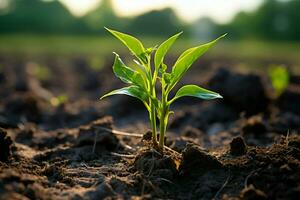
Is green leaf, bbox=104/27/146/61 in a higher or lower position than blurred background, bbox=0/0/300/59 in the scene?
lower

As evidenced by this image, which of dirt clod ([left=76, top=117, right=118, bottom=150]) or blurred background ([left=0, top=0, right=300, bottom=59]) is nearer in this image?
dirt clod ([left=76, top=117, right=118, bottom=150])

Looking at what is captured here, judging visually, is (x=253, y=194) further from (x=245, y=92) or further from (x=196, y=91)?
(x=245, y=92)

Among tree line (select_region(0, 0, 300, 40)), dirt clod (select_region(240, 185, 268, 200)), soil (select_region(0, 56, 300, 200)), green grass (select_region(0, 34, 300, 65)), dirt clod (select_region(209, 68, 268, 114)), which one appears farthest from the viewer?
tree line (select_region(0, 0, 300, 40))

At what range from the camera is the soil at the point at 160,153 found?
2109 millimetres

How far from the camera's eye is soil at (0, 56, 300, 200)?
6.92 ft

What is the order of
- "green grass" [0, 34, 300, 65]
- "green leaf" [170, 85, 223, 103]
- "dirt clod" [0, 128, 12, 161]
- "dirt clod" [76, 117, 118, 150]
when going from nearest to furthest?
"green leaf" [170, 85, 223, 103]
"dirt clod" [0, 128, 12, 161]
"dirt clod" [76, 117, 118, 150]
"green grass" [0, 34, 300, 65]

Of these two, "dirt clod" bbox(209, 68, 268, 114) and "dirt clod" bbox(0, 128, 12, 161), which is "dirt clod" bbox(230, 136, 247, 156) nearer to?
"dirt clod" bbox(0, 128, 12, 161)

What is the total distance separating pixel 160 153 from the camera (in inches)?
95.5

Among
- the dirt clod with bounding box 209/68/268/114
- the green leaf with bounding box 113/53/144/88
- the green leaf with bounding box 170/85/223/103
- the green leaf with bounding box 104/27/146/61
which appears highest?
the dirt clod with bounding box 209/68/268/114

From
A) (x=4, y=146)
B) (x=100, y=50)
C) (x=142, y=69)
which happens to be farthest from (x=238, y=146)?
(x=100, y=50)

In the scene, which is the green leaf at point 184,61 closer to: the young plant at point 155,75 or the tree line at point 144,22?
the young plant at point 155,75

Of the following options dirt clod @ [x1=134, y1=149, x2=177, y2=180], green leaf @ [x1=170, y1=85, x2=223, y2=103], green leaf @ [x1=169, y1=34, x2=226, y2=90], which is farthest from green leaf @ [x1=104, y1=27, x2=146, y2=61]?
dirt clod @ [x1=134, y1=149, x2=177, y2=180]

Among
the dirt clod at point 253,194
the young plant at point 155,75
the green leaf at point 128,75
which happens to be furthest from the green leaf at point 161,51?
the dirt clod at point 253,194

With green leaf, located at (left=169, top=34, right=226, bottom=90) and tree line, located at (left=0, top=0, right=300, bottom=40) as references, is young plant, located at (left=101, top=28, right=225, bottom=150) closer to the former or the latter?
green leaf, located at (left=169, top=34, right=226, bottom=90)
